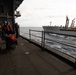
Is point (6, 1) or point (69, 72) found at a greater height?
point (6, 1)

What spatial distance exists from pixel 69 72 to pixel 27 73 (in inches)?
43.8

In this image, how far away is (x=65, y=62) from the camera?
2936 mm

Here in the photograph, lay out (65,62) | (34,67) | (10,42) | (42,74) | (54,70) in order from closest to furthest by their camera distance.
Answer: (42,74) → (54,70) → (34,67) → (65,62) → (10,42)

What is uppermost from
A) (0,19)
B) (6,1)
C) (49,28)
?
(6,1)

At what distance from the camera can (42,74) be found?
2234 millimetres

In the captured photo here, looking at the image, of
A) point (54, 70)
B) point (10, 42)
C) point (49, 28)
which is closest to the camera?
point (54, 70)

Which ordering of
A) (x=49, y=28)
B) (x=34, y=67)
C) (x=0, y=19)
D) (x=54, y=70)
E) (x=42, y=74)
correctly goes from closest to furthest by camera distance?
(x=42, y=74) → (x=54, y=70) → (x=34, y=67) → (x=0, y=19) → (x=49, y=28)

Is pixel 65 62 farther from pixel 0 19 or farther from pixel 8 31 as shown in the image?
pixel 0 19

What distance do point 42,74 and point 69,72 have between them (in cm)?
73

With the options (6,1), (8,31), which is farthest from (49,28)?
(8,31)

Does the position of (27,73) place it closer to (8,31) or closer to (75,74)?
(75,74)

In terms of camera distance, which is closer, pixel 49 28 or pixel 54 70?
pixel 54 70

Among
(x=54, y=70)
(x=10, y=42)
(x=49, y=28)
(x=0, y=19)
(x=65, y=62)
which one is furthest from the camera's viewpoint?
(x=49, y=28)

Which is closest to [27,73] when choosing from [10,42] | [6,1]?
[10,42]
